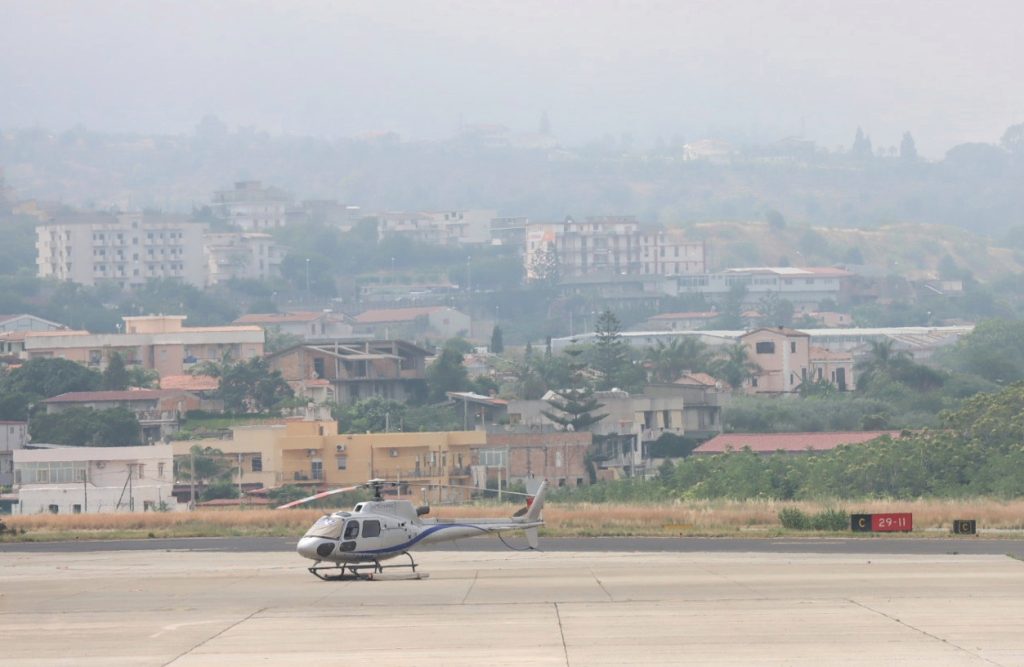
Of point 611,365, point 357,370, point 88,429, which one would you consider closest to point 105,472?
point 88,429

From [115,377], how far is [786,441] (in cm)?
4486

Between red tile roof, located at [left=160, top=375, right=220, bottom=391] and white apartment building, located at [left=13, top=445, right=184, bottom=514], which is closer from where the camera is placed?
white apartment building, located at [left=13, top=445, right=184, bottom=514]

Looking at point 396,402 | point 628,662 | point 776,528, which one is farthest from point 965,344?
point 628,662

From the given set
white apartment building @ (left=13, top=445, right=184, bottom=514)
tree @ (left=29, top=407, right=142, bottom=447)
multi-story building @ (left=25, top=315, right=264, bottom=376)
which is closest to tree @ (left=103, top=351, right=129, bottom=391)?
multi-story building @ (left=25, top=315, right=264, bottom=376)

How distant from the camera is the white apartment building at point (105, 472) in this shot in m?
74.1

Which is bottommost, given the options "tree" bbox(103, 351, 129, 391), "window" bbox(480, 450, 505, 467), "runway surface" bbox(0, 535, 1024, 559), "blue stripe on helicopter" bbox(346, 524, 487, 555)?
"window" bbox(480, 450, 505, 467)

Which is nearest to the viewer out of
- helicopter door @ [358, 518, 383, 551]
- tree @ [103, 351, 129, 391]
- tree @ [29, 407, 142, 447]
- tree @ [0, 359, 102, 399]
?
helicopter door @ [358, 518, 383, 551]

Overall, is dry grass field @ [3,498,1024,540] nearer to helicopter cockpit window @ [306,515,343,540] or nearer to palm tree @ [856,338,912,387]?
helicopter cockpit window @ [306,515,343,540]

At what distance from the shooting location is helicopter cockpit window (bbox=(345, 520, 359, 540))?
1356 inches

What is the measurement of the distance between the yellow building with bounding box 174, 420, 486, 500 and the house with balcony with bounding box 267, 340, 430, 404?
29739mm

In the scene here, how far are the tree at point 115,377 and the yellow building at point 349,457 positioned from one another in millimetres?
30663

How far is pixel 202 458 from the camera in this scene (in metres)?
79.0

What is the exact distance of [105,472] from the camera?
76.9 metres

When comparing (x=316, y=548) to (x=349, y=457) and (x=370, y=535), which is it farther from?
(x=349, y=457)
